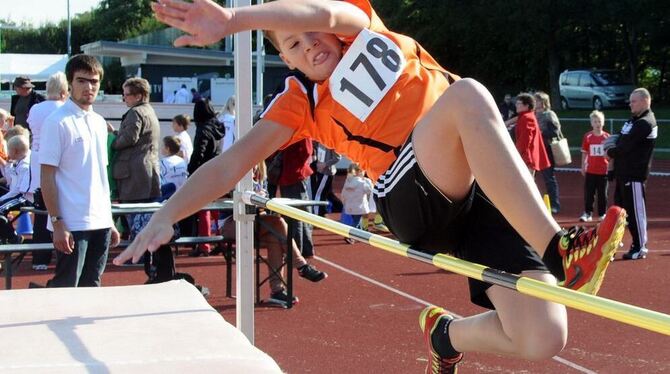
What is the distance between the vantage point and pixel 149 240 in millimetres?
3037

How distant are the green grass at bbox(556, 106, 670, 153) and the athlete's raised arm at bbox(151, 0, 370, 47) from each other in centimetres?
1861

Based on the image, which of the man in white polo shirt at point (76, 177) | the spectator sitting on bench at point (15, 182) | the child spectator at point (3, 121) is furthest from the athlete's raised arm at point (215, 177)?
the child spectator at point (3, 121)

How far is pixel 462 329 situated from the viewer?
3572 mm

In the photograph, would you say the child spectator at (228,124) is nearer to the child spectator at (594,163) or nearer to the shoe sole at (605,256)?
the child spectator at (594,163)

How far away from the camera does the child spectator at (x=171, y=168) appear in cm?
976

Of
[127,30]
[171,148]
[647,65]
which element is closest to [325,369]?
[171,148]

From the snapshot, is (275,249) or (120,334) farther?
(275,249)

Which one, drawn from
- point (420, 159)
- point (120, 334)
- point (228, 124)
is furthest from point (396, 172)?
point (228, 124)

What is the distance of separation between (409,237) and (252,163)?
2.15ft

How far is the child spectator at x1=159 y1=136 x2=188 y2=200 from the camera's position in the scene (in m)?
9.76

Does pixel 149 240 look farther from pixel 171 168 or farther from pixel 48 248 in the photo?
pixel 171 168

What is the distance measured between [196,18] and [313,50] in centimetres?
86

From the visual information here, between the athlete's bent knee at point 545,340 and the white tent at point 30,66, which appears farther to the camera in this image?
the white tent at point 30,66

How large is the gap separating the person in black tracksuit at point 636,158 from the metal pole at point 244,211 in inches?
234
